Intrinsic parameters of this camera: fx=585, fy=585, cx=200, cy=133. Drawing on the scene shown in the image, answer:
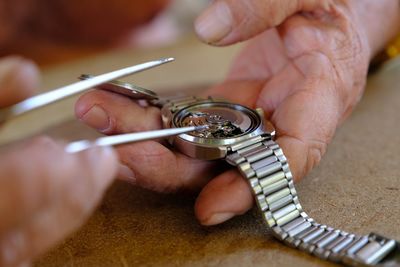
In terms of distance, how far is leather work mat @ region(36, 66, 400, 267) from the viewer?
2.41 feet

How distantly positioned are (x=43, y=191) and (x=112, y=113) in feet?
1.01

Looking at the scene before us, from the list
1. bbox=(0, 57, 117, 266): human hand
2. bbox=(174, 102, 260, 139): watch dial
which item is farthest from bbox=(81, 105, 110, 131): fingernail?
bbox=(0, 57, 117, 266): human hand

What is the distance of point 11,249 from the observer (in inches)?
22.9

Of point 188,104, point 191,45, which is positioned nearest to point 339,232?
point 188,104

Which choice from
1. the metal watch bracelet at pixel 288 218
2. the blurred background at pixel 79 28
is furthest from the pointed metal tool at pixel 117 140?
the blurred background at pixel 79 28

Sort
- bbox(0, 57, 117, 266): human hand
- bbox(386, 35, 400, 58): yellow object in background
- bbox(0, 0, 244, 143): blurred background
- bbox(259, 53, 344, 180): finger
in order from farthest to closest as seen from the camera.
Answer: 1. bbox(0, 0, 244, 143): blurred background
2. bbox(386, 35, 400, 58): yellow object in background
3. bbox(259, 53, 344, 180): finger
4. bbox(0, 57, 117, 266): human hand

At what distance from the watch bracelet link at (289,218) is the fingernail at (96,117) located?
188mm

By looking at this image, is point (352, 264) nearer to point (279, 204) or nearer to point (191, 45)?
point (279, 204)

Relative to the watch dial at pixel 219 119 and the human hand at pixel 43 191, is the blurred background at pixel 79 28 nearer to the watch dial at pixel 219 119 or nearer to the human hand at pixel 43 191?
the watch dial at pixel 219 119

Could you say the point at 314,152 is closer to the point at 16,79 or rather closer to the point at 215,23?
the point at 215,23

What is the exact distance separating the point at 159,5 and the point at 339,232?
1.20m

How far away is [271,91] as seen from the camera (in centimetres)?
102

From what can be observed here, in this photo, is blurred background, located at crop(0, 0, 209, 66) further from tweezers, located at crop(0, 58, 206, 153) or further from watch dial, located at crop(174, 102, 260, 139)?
tweezers, located at crop(0, 58, 206, 153)

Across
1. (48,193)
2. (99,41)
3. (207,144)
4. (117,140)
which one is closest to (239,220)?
(207,144)
